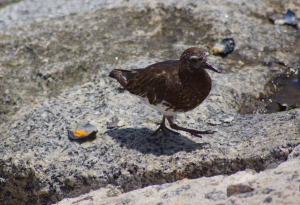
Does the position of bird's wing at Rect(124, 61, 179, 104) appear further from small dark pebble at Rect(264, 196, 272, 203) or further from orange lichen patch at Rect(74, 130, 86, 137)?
small dark pebble at Rect(264, 196, 272, 203)

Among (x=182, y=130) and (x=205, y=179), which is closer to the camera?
(x=205, y=179)

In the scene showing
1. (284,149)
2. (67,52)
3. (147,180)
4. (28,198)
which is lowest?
(28,198)

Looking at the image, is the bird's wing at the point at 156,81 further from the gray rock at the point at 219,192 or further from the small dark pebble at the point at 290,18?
the small dark pebble at the point at 290,18

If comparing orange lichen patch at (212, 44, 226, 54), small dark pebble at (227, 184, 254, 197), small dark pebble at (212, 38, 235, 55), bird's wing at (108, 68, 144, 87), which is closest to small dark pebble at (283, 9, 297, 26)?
small dark pebble at (212, 38, 235, 55)

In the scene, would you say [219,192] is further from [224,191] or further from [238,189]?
[238,189]

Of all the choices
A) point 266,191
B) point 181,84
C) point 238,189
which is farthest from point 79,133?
point 266,191

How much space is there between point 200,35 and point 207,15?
564 mm

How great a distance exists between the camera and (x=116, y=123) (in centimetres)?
433

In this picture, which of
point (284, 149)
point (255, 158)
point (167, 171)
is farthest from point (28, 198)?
point (284, 149)

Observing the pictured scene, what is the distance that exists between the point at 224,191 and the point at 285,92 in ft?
9.73

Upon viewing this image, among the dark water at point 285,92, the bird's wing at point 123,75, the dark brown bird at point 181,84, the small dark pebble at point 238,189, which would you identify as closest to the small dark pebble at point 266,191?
the small dark pebble at point 238,189

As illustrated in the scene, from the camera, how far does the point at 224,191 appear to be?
9.43 feet

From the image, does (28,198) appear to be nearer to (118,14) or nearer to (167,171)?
(167,171)

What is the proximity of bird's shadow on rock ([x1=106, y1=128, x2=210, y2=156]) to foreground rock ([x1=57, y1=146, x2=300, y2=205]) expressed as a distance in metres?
0.53
